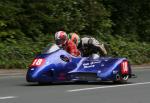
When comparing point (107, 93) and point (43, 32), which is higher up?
point (43, 32)

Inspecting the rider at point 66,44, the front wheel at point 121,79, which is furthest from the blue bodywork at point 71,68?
the rider at point 66,44

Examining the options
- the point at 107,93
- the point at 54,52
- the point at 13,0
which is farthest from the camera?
the point at 13,0

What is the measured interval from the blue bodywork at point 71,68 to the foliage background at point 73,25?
290 inches

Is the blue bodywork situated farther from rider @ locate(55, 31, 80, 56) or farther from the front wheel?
rider @ locate(55, 31, 80, 56)

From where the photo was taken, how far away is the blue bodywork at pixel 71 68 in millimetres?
15781

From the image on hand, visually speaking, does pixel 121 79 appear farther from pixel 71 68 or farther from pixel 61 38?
pixel 61 38

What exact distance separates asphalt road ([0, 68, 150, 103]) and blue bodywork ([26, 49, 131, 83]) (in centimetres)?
23

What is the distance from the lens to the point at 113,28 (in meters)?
33.4

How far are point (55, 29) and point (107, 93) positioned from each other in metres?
14.3

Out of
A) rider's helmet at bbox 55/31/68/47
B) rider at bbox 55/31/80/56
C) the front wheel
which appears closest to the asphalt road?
the front wheel

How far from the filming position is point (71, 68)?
16.2m

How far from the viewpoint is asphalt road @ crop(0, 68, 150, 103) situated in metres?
12.8

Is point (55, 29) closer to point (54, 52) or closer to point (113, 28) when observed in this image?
point (113, 28)

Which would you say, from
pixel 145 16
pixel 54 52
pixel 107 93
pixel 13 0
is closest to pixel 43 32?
pixel 13 0
